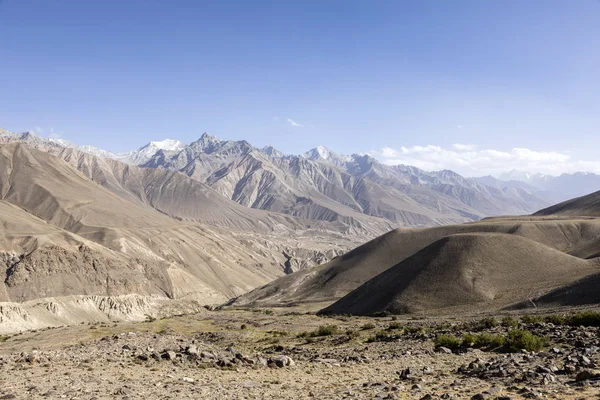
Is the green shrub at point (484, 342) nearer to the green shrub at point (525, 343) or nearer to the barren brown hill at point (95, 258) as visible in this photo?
the green shrub at point (525, 343)

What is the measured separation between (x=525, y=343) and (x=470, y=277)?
43.3 m

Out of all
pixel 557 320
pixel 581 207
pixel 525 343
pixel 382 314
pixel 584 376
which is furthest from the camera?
pixel 581 207

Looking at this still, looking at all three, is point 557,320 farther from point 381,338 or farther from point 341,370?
point 341,370

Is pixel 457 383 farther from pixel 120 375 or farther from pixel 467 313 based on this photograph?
pixel 467 313

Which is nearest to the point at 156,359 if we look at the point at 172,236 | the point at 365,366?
the point at 365,366

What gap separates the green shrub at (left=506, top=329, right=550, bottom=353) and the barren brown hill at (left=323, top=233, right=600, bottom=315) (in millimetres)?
28448

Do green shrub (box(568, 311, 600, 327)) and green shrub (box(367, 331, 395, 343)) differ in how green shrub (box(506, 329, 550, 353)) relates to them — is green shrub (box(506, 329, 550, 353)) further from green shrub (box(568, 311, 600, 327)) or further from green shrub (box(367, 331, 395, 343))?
green shrub (box(367, 331, 395, 343))

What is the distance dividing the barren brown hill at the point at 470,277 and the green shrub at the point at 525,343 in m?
28.4

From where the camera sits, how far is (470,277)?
6188cm

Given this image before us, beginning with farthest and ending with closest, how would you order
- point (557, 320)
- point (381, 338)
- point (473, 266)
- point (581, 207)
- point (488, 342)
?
point (581, 207) < point (473, 266) < point (381, 338) < point (557, 320) < point (488, 342)

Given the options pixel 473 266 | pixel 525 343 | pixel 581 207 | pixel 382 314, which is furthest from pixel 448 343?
→ pixel 581 207

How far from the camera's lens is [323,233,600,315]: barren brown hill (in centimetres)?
5484

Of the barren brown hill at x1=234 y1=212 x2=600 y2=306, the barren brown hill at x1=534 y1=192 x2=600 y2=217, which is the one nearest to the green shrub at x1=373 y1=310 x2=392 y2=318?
the barren brown hill at x1=234 y1=212 x2=600 y2=306

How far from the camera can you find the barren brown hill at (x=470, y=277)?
54.8 metres
